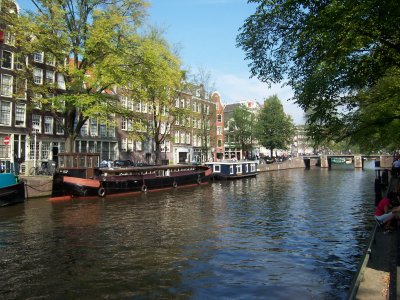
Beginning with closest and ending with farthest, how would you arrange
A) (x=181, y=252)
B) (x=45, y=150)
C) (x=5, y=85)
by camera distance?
(x=181, y=252), (x=5, y=85), (x=45, y=150)

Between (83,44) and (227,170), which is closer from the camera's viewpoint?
(83,44)

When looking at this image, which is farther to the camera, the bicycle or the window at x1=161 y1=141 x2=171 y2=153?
the window at x1=161 y1=141 x2=171 y2=153

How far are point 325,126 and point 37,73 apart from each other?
32.0m

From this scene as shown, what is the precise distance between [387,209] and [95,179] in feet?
74.8

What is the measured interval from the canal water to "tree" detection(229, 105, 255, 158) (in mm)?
56231

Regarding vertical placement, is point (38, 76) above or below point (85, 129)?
above

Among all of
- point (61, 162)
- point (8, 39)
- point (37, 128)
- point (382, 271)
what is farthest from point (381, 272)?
point (37, 128)

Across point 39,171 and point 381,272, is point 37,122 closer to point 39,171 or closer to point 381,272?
point 39,171

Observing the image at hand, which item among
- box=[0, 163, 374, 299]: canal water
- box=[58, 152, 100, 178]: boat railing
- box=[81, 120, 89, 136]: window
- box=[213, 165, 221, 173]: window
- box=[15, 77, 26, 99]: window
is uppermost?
box=[15, 77, 26, 99]: window

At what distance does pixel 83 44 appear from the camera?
31.0 m

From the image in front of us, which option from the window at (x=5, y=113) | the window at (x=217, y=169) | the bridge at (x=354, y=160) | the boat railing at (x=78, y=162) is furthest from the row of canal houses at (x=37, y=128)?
the bridge at (x=354, y=160)

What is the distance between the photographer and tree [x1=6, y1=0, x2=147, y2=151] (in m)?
29.0

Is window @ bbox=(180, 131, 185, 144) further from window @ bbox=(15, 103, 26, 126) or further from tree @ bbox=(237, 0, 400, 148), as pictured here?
tree @ bbox=(237, 0, 400, 148)

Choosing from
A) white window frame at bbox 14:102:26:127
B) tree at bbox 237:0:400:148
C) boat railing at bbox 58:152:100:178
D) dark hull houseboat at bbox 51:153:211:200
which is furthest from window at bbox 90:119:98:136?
tree at bbox 237:0:400:148
